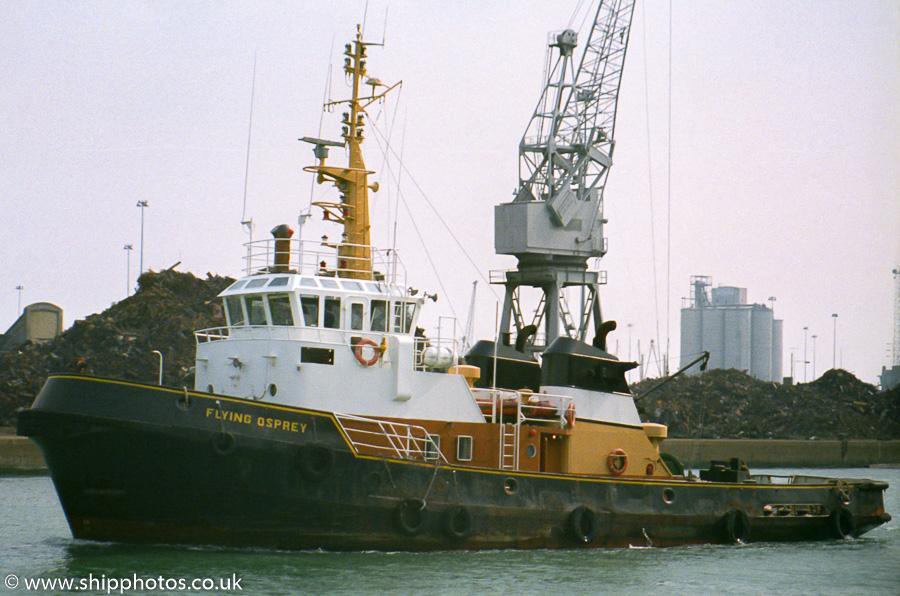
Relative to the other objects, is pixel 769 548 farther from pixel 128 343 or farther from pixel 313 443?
pixel 128 343

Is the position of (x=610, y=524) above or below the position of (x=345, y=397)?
below

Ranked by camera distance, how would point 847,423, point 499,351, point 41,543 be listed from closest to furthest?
point 41,543 → point 499,351 → point 847,423

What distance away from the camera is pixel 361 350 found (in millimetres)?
17438

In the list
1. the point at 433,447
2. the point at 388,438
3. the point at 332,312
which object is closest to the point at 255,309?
the point at 332,312

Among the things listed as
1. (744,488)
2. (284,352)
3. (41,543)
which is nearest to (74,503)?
(41,543)

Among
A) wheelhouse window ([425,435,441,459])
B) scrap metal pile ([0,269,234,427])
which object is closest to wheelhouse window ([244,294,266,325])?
wheelhouse window ([425,435,441,459])

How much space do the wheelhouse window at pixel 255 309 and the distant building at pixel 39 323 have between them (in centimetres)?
4195

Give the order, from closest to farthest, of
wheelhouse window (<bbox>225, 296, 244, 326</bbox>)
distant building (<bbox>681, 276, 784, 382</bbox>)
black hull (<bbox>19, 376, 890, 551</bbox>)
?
black hull (<bbox>19, 376, 890, 551</bbox>), wheelhouse window (<bbox>225, 296, 244, 326</bbox>), distant building (<bbox>681, 276, 784, 382</bbox>)

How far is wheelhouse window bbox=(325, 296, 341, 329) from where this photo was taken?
697 inches

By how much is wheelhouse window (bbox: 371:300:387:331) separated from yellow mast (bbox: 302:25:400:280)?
0.79 m

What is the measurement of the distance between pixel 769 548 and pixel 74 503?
45.6ft

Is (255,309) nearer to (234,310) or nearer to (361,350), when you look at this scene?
(234,310)

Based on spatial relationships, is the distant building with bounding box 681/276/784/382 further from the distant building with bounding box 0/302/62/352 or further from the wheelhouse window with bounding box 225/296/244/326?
the wheelhouse window with bounding box 225/296/244/326

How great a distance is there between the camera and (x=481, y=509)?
57.3ft
